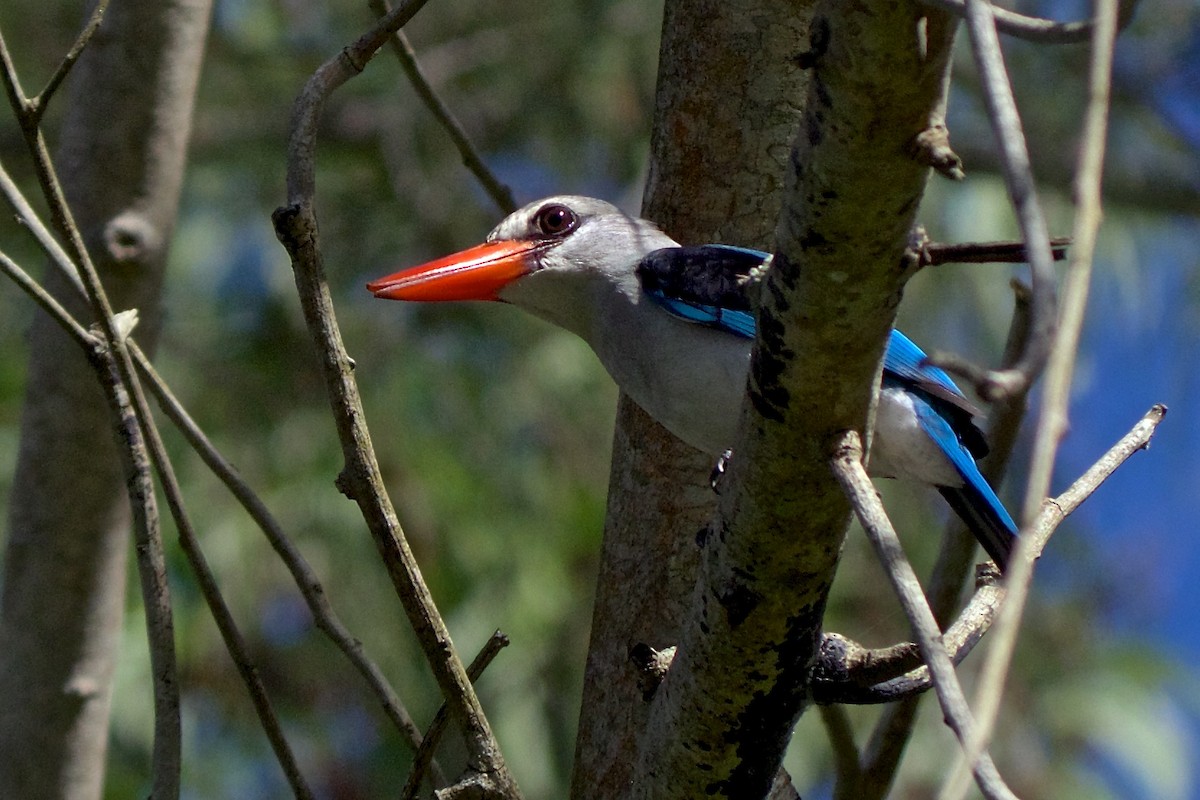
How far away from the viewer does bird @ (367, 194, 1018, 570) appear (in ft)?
7.63

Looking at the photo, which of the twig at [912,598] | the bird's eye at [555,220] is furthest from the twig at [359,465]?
the bird's eye at [555,220]

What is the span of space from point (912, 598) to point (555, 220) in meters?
1.88

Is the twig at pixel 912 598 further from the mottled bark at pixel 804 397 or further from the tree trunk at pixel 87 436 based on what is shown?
the tree trunk at pixel 87 436

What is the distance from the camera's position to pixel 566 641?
5.09 meters

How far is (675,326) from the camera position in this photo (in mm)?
2527

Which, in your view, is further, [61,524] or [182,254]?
[182,254]

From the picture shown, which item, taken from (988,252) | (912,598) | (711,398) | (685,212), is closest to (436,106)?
(685,212)

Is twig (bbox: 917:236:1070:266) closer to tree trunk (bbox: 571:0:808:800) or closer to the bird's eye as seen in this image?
tree trunk (bbox: 571:0:808:800)

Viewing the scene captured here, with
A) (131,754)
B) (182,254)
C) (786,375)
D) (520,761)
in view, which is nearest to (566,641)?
(520,761)

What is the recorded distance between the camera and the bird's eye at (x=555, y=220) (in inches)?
113

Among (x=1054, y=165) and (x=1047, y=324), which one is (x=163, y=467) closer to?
(x=1047, y=324)

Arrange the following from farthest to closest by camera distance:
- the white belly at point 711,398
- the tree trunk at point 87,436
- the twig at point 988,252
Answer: the tree trunk at point 87,436, the white belly at point 711,398, the twig at point 988,252

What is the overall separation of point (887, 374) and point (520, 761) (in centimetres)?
287

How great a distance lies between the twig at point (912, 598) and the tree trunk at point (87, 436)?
162 cm
